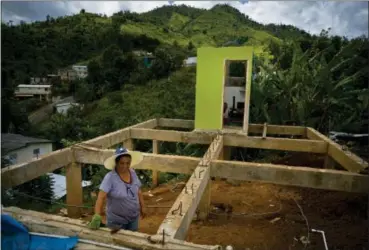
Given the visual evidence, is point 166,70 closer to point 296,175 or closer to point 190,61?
point 190,61

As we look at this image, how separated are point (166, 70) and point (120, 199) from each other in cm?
3073

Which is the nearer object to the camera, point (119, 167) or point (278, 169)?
point (119, 167)

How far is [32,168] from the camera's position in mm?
4074

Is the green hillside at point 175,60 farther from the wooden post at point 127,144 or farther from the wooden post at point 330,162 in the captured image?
the wooden post at point 127,144

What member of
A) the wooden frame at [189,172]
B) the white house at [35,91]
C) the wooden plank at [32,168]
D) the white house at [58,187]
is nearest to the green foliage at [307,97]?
the wooden frame at [189,172]

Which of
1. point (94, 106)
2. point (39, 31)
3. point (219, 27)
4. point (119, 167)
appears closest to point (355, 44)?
point (119, 167)

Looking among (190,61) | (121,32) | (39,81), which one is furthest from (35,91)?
(190,61)

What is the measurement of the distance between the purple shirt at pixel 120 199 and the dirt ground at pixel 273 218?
1311mm

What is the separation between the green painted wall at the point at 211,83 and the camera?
22.8ft

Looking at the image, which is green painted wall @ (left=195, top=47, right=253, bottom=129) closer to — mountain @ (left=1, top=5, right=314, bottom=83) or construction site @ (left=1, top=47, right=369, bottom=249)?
construction site @ (left=1, top=47, right=369, bottom=249)

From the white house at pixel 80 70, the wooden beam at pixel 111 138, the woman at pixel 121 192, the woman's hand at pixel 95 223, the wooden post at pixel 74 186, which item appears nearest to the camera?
the woman's hand at pixel 95 223

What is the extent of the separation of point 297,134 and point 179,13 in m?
56.2

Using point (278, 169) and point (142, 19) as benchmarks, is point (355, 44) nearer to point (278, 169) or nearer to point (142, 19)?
point (278, 169)

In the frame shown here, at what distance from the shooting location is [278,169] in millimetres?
4129
